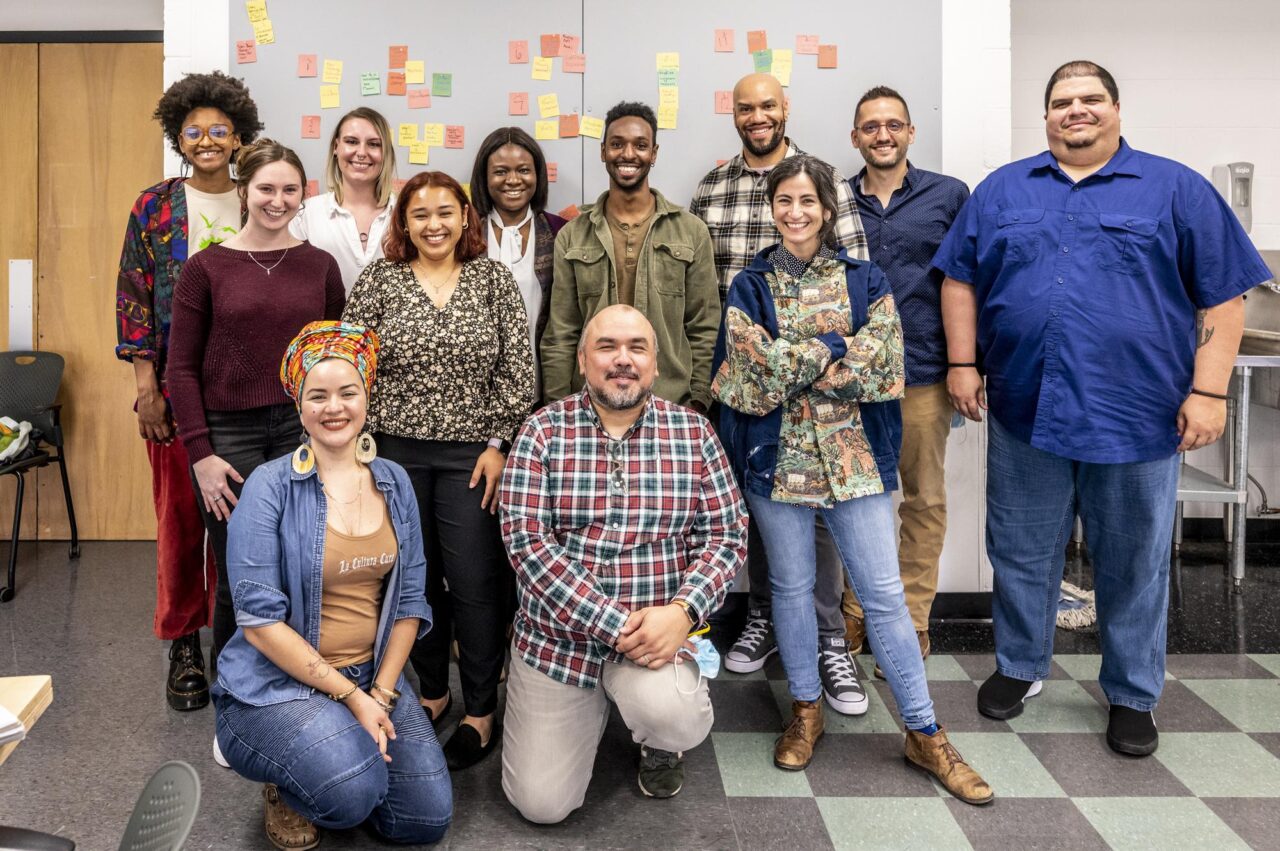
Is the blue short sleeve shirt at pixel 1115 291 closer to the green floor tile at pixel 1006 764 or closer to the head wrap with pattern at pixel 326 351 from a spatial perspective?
the green floor tile at pixel 1006 764

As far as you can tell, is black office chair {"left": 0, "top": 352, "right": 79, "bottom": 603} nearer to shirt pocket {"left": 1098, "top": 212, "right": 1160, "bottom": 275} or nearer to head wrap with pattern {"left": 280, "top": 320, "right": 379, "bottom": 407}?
head wrap with pattern {"left": 280, "top": 320, "right": 379, "bottom": 407}

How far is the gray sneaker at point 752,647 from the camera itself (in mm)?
3070

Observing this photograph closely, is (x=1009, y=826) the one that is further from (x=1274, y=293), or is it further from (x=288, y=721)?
(x=1274, y=293)

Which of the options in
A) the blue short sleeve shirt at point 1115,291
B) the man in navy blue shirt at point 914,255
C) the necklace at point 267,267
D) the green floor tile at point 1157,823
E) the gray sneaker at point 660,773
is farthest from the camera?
the man in navy blue shirt at point 914,255

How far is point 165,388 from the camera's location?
2799mm

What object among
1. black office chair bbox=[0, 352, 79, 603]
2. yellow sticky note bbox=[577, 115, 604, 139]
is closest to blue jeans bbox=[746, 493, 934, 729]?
yellow sticky note bbox=[577, 115, 604, 139]

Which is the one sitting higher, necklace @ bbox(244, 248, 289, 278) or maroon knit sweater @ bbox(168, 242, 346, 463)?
necklace @ bbox(244, 248, 289, 278)

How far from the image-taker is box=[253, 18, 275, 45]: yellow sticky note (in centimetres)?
343

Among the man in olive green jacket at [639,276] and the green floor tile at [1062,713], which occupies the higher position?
the man in olive green jacket at [639,276]

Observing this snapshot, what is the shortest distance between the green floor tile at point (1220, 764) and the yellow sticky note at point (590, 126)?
2594mm

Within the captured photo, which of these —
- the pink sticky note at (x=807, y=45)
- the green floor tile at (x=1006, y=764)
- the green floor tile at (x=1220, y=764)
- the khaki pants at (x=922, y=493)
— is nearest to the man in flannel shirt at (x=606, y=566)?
the green floor tile at (x=1006, y=764)

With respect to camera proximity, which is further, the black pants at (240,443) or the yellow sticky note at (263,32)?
the yellow sticky note at (263,32)

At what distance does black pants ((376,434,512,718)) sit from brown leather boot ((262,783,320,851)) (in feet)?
1.80

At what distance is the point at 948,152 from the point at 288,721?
9.33 feet
